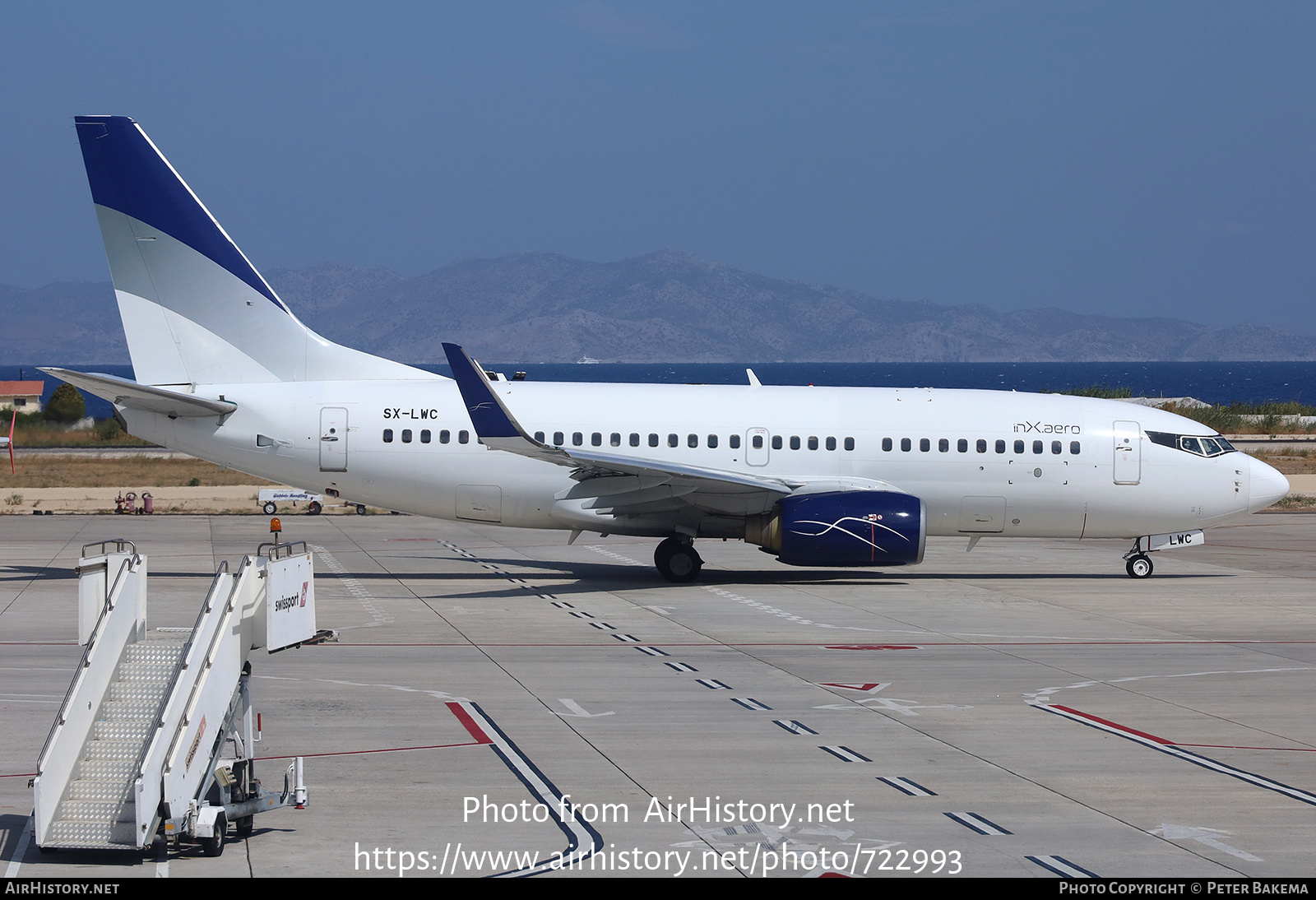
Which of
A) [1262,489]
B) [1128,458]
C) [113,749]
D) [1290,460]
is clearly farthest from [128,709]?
[1290,460]

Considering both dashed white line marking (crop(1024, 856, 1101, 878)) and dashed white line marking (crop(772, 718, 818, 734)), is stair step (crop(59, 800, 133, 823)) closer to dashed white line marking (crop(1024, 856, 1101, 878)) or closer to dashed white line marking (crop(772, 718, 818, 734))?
dashed white line marking (crop(1024, 856, 1101, 878))

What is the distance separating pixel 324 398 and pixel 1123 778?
18.0 meters

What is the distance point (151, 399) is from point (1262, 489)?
22.5 metres

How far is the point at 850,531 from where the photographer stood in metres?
24.2

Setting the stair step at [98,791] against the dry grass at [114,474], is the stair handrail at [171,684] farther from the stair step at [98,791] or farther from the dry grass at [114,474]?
the dry grass at [114,474]

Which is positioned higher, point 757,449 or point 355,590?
point 757,449

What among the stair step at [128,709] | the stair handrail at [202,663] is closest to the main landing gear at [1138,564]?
the stair handrail at [202,663]

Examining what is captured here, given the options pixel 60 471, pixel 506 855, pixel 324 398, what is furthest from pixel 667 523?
pixel 60 471

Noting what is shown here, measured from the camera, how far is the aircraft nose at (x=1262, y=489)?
2670 centimetres

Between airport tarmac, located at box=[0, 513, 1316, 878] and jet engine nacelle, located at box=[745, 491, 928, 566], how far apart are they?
0.86 metres

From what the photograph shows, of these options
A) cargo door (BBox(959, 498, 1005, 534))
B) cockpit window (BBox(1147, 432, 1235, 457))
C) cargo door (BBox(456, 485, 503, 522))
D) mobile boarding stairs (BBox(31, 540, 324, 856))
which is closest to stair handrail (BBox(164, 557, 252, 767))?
mobile boarding stairs (BBox(31, 540, 324, 856))

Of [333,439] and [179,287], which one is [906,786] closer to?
[333,439]

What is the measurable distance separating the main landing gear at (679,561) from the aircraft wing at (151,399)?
9065mm

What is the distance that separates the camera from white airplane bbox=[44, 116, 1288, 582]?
24906mm
